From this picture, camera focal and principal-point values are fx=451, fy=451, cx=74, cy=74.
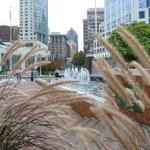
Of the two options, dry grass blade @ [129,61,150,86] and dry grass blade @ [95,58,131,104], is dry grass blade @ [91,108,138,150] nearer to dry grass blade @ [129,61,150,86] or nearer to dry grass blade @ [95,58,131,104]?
dry grass blade @ [95,58,131,104]

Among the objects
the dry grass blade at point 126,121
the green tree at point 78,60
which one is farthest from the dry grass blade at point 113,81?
the green tree at point 78,60

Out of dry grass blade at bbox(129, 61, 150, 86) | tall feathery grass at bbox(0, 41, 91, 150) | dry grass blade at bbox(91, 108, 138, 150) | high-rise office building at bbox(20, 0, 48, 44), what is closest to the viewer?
dry grass blade at bbox(91, 108, 138, 150)

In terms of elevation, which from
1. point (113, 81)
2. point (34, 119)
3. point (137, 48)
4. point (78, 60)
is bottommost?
point (34, 119)

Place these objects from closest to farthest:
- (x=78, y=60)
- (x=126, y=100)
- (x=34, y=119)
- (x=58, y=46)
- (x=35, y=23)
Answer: (x=126, y=100), (x=34, y=119), (x=78, y=60), (x=35, y=23), (x=58, y=46)

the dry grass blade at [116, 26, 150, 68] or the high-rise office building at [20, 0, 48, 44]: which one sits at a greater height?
the high-rise office building at [20, 0, 48, 44]

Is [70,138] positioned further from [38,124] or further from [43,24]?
[43,24]

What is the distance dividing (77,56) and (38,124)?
81055 millimetres

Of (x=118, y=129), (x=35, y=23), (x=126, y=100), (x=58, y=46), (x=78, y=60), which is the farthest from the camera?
(x=58, y=46)

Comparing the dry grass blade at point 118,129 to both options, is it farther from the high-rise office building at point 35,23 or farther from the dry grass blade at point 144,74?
the high-rise office building at point 35,23

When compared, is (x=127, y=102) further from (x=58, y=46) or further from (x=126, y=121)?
(x=58, y=46)

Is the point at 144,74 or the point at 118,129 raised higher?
the point at 144,74

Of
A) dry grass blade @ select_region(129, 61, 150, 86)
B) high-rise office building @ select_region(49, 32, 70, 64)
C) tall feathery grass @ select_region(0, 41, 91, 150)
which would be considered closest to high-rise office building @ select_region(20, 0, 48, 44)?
high-rise office building @ select_region(49, 32, 70, 64)

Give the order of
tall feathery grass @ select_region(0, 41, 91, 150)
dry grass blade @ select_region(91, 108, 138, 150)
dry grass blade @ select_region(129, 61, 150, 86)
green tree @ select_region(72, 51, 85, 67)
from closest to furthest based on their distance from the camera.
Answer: dry grass blade @ select_region(91, 108, 138, 150), dry grass blade @ select_region(129, 61, 150, 86), tall feathery grass @ select_region(0, 41, 91, 150), green tree @ select_region(72, 51, 85, 67)

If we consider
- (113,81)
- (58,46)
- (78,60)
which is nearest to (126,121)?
(113,81)
